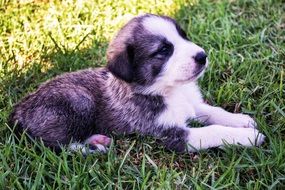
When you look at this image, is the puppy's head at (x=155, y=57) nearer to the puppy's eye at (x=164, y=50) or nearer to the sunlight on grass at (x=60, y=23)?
the puppy's eye at (x=164, y=50)

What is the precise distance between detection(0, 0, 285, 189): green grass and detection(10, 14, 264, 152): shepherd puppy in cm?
14

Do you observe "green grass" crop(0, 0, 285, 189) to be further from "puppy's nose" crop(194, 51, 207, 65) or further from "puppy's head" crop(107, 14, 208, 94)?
"puppy's nose" crop(194, 51, 207, 65)

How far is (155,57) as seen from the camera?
475 centimetres

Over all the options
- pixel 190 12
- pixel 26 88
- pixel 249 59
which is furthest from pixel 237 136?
pixel 190 12

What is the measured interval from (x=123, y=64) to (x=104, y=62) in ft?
5.93

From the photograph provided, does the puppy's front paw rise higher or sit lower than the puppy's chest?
lower

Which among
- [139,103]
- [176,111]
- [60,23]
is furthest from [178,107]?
[60,23]

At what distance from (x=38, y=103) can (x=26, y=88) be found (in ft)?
3.85

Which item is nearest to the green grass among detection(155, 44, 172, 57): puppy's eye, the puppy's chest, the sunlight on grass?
the sunlight on grass

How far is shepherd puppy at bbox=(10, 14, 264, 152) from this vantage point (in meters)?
4.73

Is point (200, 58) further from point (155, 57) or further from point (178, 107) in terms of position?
point (178, 107)

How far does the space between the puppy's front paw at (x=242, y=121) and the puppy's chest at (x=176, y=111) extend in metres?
0.41

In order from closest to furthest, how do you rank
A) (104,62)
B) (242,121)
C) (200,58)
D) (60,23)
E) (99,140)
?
(200,58) → (99,140) → (242,121) → (104,62) → (60,23)

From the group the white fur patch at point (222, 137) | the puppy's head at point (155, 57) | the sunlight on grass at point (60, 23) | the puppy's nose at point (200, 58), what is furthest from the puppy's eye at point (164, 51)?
the sunlight on grass at point (60, 23)
